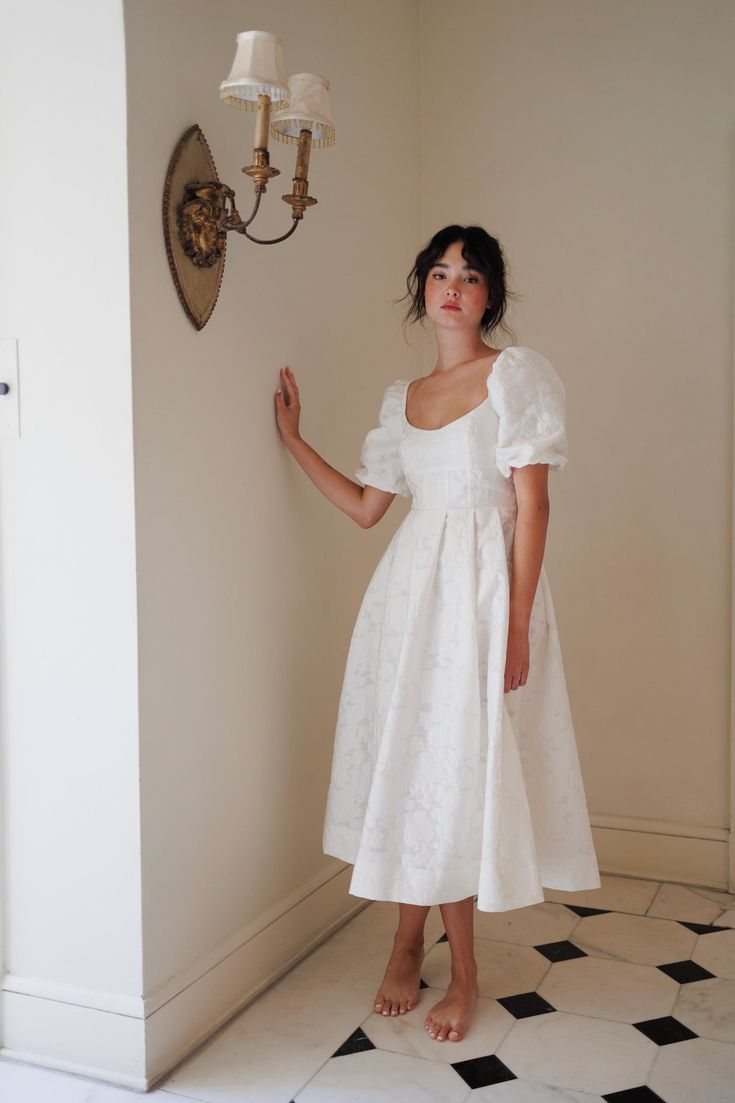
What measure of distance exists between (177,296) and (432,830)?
1.15 metres

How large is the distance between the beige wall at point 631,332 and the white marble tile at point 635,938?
350 mm

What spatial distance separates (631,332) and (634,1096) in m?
1.97

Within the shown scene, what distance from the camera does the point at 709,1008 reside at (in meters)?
2.15

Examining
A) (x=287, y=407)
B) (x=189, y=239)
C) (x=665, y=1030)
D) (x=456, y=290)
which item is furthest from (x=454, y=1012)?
(x=189, y=239)

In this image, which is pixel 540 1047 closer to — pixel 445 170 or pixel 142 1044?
pixel 142 1044

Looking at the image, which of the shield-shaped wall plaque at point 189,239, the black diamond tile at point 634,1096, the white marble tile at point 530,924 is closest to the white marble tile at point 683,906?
the white marble tile at point 530,924

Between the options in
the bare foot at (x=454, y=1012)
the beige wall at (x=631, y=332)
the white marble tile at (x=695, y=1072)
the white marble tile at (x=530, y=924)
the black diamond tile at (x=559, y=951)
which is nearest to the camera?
the white marble tile at (x=695, y=1072)

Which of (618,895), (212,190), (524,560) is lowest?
(618,895)

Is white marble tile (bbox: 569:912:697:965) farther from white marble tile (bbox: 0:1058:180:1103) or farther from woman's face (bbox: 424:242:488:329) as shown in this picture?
woman's face (bbox: 424:242:488:329)

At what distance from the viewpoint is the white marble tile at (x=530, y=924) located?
2.55 meters

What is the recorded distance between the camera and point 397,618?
84.6 inches

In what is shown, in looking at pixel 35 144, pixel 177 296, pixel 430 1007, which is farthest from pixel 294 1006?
pixel 35 144

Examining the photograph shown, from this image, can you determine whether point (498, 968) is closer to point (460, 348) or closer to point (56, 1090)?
point (56, 1090)

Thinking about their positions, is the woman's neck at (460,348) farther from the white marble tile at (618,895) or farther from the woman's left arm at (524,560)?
the white marble tile at (618,895)
